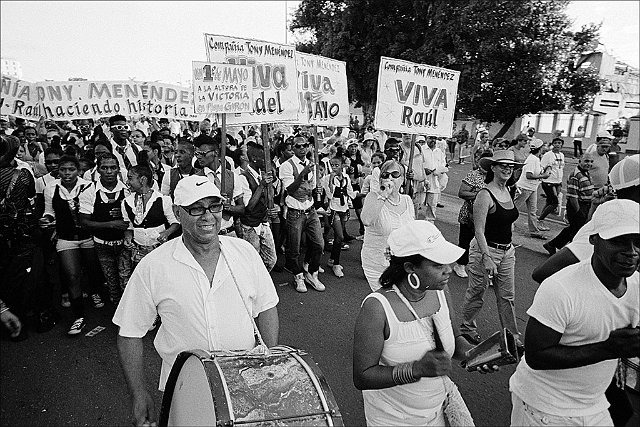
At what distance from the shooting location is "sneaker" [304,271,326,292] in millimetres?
Answer: 6360

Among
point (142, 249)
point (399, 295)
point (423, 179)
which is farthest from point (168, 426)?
point (423, 179)

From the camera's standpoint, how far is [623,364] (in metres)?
2.39

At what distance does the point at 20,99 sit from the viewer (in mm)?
9648

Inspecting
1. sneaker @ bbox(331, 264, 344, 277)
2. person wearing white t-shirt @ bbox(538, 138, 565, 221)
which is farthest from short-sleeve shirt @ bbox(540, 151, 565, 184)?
sneaker @ bbox(331, 264, 344, 277)

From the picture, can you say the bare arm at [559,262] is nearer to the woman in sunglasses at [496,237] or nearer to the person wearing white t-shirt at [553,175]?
the woman in sunglasses at [496,237]

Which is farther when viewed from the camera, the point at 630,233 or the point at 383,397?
the point at 383,397

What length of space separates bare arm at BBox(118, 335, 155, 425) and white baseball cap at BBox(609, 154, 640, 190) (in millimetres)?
2901

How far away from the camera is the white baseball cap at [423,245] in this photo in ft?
7.53

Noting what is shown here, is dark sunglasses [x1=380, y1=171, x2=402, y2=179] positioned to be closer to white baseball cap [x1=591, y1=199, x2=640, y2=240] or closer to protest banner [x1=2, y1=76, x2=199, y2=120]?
white baseball cap [x1=591, y1=199, x2=640, y2=240]

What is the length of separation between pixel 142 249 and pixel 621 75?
4317 centimetres

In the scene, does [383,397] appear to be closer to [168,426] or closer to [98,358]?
[168,426]

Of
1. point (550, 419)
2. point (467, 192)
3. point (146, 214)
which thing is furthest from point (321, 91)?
point (550, 419)

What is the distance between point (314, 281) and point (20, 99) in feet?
24.3

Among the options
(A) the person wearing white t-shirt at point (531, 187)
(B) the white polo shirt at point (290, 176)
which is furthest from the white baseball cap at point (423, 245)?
(A) the person wearing white t-shirt at point (531, 187)
